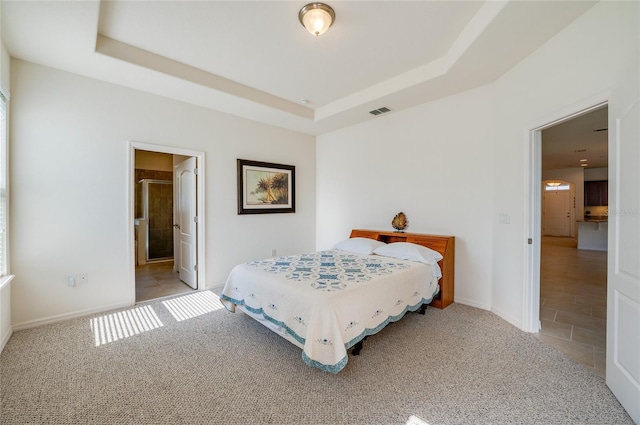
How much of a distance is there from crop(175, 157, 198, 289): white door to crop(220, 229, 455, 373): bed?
1449 millimetres

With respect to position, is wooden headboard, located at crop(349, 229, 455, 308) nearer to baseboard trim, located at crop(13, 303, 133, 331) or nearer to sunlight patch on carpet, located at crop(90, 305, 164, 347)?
sunlight patch on carpet, located at crop(90, 305, 164, 347)

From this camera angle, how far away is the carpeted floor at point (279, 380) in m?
1.62

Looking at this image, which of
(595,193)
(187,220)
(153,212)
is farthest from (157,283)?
(595,193)

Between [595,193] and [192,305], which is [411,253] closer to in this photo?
[192,305]

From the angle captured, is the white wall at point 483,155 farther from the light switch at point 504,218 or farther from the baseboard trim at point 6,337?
the baseboard trim at point 6,337

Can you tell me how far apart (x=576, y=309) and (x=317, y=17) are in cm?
423

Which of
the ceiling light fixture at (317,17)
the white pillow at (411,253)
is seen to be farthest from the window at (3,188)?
the white pillow at (411,253)

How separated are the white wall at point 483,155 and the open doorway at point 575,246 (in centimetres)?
36

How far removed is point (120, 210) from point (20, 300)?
121cm

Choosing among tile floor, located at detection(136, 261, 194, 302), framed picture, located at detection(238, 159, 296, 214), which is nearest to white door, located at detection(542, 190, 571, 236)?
framed picture, located at detection(238, 159, 296, 214)

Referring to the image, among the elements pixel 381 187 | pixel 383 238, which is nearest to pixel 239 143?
pixel 381 187

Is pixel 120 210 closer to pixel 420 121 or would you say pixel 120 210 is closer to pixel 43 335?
pixel 43 335

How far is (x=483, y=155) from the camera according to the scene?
3.28 m

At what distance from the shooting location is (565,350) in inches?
92.0
